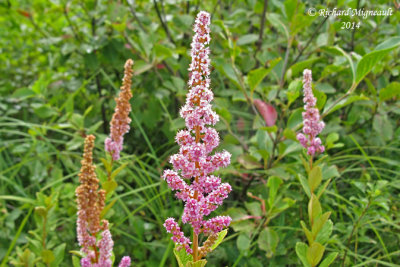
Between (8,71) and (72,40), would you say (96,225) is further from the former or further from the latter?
(8,71)

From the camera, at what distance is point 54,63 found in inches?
134

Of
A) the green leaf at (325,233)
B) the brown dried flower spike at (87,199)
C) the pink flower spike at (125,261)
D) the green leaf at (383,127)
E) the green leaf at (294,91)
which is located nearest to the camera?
the brown dried flower spike at (87,199)

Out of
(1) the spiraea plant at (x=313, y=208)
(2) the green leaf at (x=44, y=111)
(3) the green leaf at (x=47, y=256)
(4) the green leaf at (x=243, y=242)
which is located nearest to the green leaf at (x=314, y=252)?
(1) the spiraea plant at (x=313, y=208)

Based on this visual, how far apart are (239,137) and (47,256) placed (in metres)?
1.45

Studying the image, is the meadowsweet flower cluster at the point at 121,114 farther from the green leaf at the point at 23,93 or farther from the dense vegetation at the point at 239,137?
the green leaf at the point at 23,93

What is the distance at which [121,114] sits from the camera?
153cm

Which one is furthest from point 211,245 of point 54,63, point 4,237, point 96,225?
point 54,63

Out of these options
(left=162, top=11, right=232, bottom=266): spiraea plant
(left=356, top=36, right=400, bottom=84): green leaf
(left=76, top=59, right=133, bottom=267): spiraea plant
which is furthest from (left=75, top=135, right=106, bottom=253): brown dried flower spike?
(left=356, top=36, right=400, bottom=84): green leaf

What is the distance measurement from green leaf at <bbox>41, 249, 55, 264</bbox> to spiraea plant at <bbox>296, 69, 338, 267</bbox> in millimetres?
907

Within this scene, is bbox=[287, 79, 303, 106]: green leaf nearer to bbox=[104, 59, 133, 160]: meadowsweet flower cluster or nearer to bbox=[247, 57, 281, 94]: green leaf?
bbox=[247, 57, 281, 94]: green leaf

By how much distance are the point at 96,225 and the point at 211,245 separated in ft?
1.16

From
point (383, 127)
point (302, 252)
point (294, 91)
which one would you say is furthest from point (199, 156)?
point (383, 127)

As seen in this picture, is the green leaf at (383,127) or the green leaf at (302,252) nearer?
the green leaf at (302,252)

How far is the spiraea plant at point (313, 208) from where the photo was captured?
128cm
